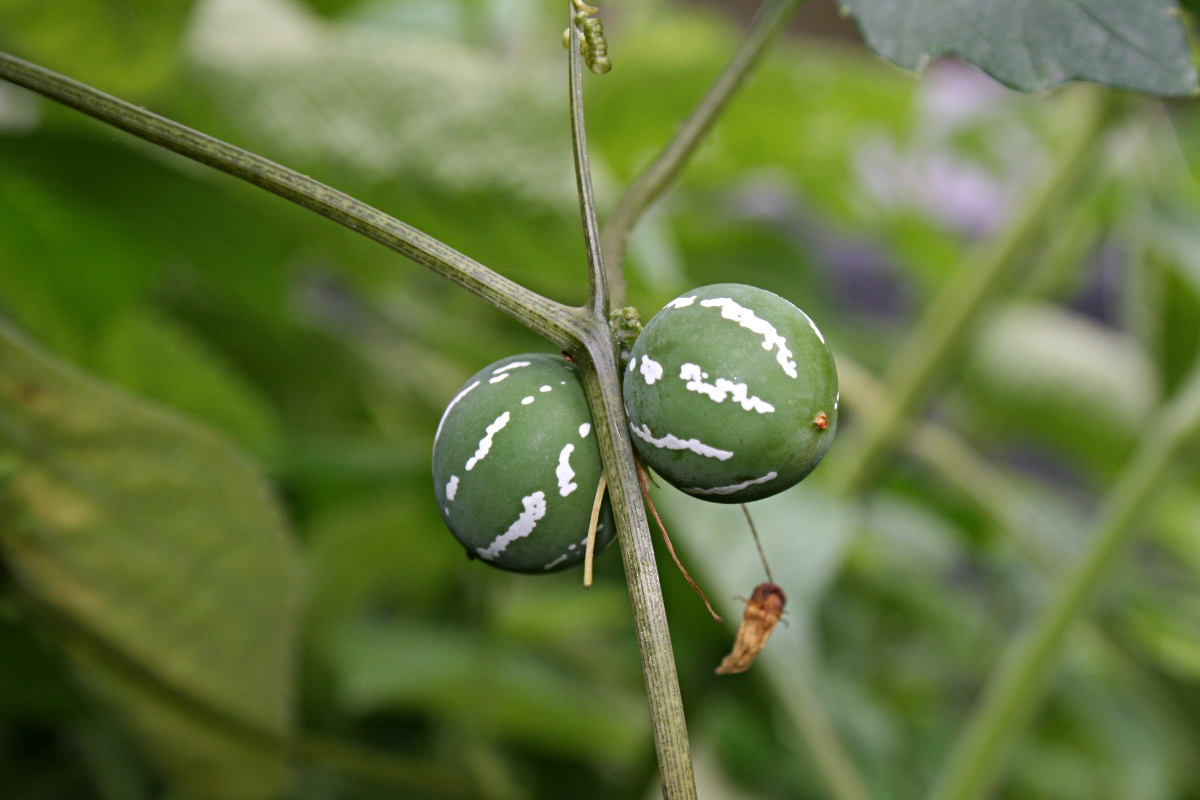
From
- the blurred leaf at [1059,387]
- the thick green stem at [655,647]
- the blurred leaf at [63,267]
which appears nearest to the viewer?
the thick green stem at [655,647]

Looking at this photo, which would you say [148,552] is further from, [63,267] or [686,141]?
[686,141]

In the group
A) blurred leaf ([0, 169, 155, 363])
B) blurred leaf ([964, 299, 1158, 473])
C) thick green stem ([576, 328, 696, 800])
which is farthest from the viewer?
blurred leaf ([964, 299, 1158, 473])

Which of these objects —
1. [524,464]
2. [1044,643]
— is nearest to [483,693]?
[1044,643]

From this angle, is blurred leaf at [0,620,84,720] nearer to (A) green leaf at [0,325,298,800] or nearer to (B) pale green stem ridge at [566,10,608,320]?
(A) green leaf at [0,325,298,800]

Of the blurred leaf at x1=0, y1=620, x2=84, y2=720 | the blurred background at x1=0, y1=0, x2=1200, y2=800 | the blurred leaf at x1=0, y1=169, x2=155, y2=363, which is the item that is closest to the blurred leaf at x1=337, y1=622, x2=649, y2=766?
the blurred background at x1=0, y1=0, x2=1200, y2=800

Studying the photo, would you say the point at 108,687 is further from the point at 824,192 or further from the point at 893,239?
the point at 893,239

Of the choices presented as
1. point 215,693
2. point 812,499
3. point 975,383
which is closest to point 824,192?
point 975,383

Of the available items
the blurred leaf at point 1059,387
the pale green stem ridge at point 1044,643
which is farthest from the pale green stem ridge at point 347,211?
the blurred leaf at point 1059,387

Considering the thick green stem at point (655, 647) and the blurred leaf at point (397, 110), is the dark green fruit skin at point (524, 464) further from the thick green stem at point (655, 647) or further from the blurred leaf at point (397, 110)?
the blurred leaf at point (397, 110)
